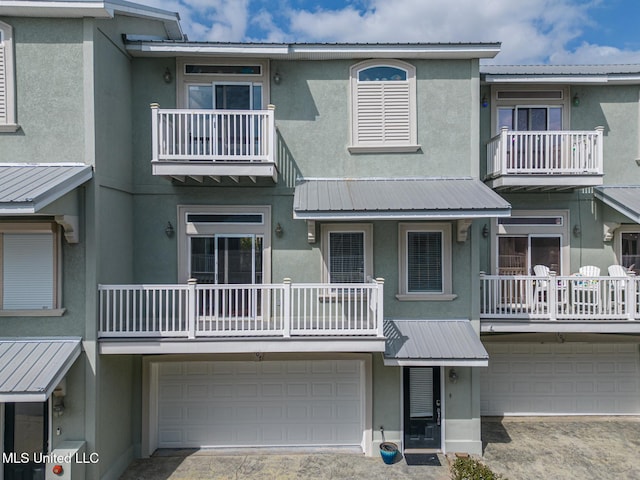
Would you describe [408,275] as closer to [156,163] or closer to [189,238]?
[189,238]

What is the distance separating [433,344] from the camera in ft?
25.1

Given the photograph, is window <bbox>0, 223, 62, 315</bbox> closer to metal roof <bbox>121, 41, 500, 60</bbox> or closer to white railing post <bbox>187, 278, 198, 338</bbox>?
white railing post <bbox>187, 278, 198, 338</bbox>

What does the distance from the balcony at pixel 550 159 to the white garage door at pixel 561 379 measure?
14.6ft

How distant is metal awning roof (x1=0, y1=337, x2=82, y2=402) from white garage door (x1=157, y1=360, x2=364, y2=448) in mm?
2352

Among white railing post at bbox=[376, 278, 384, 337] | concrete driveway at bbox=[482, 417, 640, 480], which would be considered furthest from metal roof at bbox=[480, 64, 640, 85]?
concrete driveway at bbox=[482, 417, 640, 480]

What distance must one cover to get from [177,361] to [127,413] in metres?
1.47

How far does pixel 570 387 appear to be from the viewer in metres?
9.91

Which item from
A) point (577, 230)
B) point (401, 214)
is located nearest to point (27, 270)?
point (401, 214)

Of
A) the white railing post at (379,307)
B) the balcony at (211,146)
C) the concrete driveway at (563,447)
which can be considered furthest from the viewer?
the concrete driveway at (563,447)

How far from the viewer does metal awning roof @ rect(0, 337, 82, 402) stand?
585 cm

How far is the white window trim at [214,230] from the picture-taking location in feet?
27.6

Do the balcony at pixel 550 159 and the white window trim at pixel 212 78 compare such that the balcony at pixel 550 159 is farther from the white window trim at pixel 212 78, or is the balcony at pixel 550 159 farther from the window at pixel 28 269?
the window at pixel 28 269

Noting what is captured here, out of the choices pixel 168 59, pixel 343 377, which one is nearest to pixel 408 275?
pixel 343 377

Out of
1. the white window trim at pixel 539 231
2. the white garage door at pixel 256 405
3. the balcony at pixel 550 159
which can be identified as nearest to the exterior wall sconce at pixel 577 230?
the white window trim at pixel 539 231
